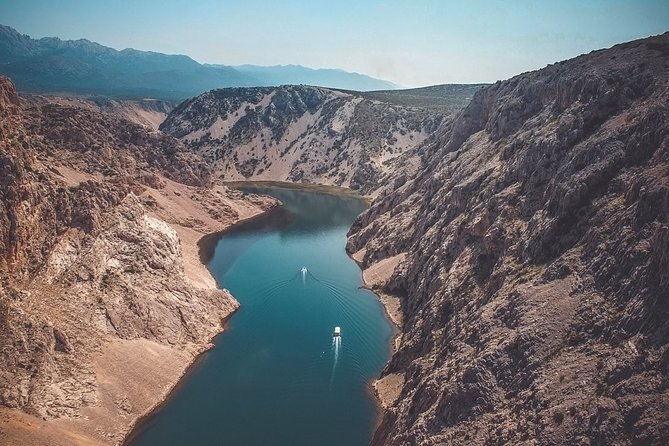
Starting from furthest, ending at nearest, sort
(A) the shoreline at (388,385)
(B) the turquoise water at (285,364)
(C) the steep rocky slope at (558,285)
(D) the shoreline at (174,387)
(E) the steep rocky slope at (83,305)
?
(A) the shoreline at (388,385), (B) the turquoise water at (285,364), (D) the shoreline at (174,387), (E) the steep rocky slope at (83,305), (C) the steep rocky slope at (558,285)

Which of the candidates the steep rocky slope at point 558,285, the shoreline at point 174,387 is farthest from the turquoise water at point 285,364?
the steep rocky slope at point 558,285

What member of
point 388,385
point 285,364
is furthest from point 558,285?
point 285,364

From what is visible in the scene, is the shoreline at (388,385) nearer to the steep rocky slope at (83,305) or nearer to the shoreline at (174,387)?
the shoreline at (174,387)

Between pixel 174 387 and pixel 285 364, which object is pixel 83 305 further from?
pixel 285 364

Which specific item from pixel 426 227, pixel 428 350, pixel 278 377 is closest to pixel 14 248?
pixel 278 377

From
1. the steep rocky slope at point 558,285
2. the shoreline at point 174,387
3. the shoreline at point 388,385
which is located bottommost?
the shoreline at point 174,387

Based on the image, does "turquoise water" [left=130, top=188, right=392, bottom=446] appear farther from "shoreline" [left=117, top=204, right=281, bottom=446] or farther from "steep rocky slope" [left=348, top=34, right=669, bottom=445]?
"steep rocky slope" [left=348, top=34, right=669, bottom=445]

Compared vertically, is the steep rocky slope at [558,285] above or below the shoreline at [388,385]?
above
